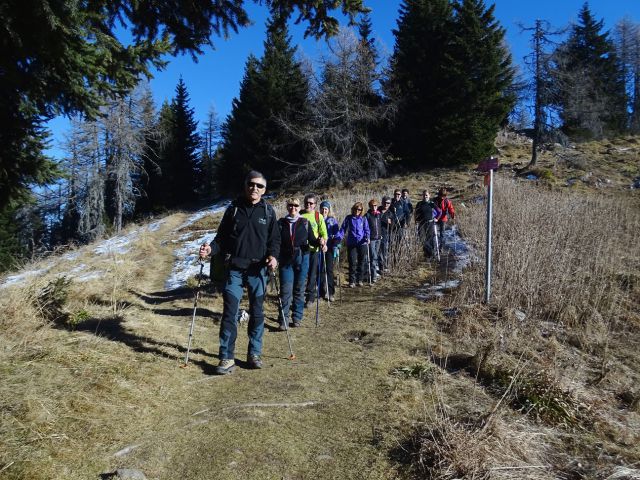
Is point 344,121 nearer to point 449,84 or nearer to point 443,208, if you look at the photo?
point 449,84

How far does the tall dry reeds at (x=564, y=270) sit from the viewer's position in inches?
251

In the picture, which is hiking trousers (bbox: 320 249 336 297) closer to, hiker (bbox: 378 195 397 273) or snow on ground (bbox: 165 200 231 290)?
hiker (bbox: 378 195 397 273)

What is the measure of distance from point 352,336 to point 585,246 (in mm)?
5162

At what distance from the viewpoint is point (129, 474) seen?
2600 millimetres

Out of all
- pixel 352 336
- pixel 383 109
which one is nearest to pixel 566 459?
pixel 352 336

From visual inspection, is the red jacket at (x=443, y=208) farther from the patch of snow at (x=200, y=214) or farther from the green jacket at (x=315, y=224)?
the patch of snow at (x=200, y=214)

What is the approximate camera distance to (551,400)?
12.1 feet

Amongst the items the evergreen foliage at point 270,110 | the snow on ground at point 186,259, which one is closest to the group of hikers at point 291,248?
the snow on ground at point 186,259

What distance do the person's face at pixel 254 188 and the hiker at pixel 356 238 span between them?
4.25m

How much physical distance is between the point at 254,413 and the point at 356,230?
6063mm

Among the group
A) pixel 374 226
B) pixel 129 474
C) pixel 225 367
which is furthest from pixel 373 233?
pixel 129 474

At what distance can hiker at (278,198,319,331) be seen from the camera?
6.52 meters

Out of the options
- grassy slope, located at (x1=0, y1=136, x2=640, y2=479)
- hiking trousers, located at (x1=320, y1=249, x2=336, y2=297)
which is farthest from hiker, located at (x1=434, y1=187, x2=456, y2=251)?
grassy slope, located at (x1=0, y1=136, x2=640, y2=479)

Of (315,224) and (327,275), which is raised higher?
(315,224)
